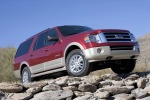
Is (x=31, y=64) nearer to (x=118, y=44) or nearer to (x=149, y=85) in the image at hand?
(x=118, y=44)

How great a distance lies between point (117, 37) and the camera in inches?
352

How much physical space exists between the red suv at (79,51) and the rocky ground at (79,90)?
807 mm

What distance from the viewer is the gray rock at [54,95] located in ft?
22.8

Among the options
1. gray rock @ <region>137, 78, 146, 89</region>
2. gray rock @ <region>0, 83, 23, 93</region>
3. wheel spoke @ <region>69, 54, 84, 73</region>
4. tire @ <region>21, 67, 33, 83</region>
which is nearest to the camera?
gray rock @ <region>0, 83, 23, 93</region>

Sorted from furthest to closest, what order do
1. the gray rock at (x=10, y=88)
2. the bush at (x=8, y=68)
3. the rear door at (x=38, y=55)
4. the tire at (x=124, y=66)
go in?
the bush at (x=8, y=68) < the rear door at (x=38, y=55) < the tire at (x=124, y=66) < the gray rock at (x=10, y=88)

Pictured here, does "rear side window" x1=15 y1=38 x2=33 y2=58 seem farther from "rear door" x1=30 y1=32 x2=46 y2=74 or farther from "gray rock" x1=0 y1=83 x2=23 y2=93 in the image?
"gray rock" x1=0 y1=83 x2=23 y2=93

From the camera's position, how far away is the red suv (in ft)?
27.8

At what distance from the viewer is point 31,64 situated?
35.4 feet

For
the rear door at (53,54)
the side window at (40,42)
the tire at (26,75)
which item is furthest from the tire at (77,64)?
the tire at (26,75)

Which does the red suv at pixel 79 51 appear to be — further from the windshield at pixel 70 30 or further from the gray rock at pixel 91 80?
the gray rock at pixel 91 80

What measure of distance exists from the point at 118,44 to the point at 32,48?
3485 mm

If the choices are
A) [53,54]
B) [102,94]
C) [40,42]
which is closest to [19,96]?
[102,94]

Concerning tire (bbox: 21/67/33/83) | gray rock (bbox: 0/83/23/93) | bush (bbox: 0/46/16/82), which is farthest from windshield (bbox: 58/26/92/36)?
bush (bbox: 0/46/16/82)

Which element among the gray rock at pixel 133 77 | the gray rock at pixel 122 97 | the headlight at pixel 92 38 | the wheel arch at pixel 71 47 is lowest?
the gray rock at pixel 122 97
